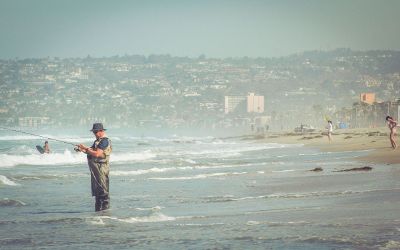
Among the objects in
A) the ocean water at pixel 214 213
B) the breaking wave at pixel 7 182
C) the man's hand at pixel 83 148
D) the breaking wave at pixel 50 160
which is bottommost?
the breaking wave at pixel 50 160

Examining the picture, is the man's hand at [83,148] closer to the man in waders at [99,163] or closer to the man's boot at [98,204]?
the man in waders at [99,163]

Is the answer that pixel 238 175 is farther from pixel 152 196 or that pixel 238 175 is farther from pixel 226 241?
pixel 226 241

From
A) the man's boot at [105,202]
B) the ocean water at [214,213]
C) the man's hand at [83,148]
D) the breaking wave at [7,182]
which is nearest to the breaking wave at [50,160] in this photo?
the breaking wave at [7,182]

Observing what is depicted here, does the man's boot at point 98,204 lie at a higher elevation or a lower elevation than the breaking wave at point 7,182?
higher

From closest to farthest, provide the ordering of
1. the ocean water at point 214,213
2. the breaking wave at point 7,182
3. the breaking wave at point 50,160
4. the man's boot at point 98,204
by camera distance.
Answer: the ocean water at point 214,213 → the man's boot at point 98,204 → the breaking wave at point 7,182 → the breaking wave at point 50,160

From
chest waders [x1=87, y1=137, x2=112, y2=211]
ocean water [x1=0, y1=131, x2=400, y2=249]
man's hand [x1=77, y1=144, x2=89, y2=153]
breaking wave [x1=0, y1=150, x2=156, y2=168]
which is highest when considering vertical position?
man's hand [x1=77, y1=144, x2=89, y2=153]

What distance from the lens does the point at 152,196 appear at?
1608 centimetres

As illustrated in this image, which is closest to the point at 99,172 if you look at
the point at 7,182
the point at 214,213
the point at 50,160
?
the point at 214,213

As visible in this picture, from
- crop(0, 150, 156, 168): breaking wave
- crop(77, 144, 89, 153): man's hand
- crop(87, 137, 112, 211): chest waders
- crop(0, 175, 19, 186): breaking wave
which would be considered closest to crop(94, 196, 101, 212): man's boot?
crop(87, 137, 112, 211): chest waders

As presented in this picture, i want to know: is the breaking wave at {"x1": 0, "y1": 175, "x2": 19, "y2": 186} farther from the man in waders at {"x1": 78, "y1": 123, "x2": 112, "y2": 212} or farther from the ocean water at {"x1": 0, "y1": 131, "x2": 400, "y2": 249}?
the man in waders at {"x1": 78, "y1": 123, "x2": 112, "y2": 212}

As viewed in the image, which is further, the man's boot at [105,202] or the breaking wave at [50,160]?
the breaking wave at [50,160]

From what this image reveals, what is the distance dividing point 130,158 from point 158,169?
1267 cm

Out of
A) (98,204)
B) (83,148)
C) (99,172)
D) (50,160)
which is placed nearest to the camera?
(83,148)

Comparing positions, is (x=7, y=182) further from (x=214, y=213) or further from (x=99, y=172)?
(x=214, y=213)
